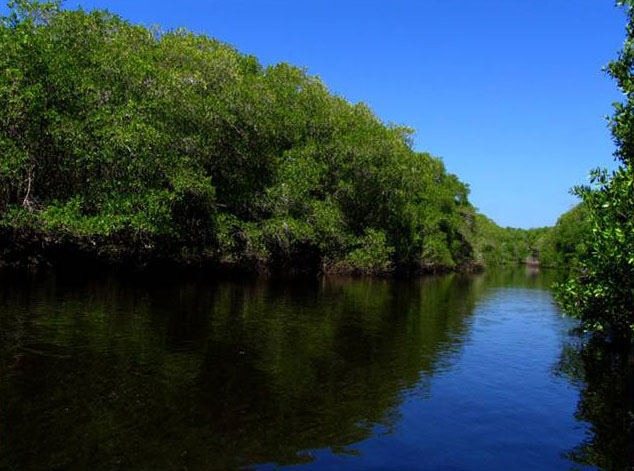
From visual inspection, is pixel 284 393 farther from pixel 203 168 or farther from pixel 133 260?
pixel 133 260

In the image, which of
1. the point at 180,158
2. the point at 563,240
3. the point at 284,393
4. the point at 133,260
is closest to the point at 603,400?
the point at 284,393

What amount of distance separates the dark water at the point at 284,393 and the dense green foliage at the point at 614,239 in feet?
7.43

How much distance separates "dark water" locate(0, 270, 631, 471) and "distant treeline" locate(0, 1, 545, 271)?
30.4ft

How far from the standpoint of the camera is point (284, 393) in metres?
14.2

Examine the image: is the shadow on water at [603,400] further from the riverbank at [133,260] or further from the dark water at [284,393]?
the riverbank at [133,260]

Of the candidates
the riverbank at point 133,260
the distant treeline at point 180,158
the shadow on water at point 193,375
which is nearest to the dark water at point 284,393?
the shadow on water at point 193,375

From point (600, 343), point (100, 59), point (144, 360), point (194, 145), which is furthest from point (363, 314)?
point (100, 59)

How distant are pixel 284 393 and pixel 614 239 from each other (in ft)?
35.3

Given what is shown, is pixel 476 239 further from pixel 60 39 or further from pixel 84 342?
pixel 84 342

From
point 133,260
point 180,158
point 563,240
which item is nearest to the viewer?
point 180,158

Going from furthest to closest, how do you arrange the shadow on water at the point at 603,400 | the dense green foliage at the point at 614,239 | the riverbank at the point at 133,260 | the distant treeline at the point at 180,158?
the riverbank at the point at 133,260, the distant treeline at the point at 180,158, the dense green foliage at the point at 614,239, the shadow on water at the point at 603,400

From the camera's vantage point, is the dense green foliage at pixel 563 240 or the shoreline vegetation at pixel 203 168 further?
the dense green foliage at pixel 563 240

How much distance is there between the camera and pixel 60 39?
3819cm

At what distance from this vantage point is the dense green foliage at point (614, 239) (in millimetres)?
15609
